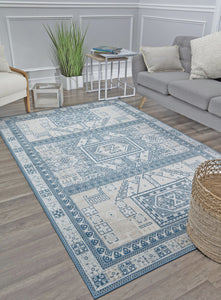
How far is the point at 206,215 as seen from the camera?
1367mm

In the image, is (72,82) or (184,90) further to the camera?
(72,82)

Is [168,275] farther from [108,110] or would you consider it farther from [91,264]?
[108,110]

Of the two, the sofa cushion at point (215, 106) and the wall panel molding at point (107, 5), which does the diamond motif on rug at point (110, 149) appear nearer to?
the sofa cushion at point (215, 106)

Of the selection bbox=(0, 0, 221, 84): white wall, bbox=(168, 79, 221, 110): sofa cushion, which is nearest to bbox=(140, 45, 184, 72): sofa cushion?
bbox=(168, 79, 221, 110): sofa cushion

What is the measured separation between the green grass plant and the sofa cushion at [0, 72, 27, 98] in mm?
968

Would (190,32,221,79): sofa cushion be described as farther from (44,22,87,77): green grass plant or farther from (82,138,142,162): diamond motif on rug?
(44,22,87,77): green grass plant

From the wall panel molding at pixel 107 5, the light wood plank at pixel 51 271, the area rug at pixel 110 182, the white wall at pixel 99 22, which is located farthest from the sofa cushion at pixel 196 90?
the light wood plank at pixel 51 271

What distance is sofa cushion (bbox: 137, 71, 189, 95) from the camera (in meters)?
2.93

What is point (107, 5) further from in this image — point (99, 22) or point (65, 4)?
point (65, 4)

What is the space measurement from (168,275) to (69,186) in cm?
89

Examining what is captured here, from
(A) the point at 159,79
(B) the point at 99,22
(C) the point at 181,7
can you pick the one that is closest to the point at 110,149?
(A) the point at 159,79

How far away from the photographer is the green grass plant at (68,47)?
12.1 feet

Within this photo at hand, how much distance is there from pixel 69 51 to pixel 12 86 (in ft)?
3.83

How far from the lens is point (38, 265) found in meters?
1.39
